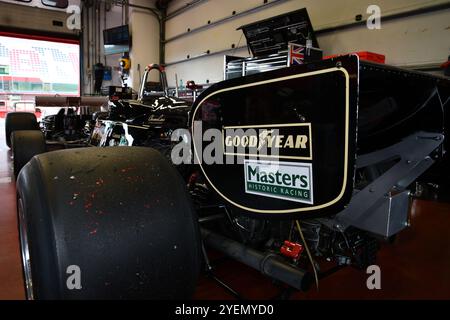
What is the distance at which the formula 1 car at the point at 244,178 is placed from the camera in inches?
28.1

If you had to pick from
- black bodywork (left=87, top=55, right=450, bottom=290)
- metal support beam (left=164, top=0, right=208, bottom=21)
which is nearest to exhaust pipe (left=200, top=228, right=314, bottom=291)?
black bodywork (left=87, top=55, right=450, bottom=290)

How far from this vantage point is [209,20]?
6809 millimetres

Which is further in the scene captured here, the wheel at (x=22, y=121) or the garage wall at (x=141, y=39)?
the garage wall at (x=141, y=39)

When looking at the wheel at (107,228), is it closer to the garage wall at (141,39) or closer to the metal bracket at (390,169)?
the metal bracket at (390,169)

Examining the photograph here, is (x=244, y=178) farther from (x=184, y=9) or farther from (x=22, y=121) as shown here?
(x=184, y=9)

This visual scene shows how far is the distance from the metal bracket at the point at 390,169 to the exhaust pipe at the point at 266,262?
8.0 inches

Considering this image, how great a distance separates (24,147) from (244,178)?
1.93m

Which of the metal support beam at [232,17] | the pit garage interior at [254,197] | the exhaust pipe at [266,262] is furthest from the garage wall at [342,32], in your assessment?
the exhaust pipe at [266,262]

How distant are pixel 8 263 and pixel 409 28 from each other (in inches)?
162

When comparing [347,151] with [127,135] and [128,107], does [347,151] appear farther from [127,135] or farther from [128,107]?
[128,107]

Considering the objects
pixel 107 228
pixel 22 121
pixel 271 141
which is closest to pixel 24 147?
pixel 107 228

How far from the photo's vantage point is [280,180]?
0.89m

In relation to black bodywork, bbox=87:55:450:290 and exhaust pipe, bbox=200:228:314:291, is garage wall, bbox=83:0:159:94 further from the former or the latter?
exhaust pipe, bbox=200:228:314:291

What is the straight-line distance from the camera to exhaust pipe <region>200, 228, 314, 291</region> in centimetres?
102
